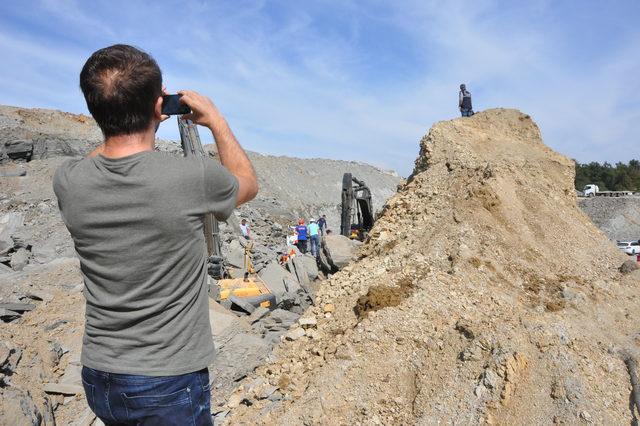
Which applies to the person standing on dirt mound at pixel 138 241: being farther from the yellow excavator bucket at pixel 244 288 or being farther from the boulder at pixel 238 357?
the yellow excavator bucket at pixel 244 288

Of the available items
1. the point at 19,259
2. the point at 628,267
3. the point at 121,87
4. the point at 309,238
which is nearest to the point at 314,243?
the point at 309,238

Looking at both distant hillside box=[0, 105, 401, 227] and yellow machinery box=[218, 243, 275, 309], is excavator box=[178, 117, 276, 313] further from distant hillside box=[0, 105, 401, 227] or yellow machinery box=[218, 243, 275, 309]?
distant hillside box=[0, 105, 401, 227]

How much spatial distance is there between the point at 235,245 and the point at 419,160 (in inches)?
277

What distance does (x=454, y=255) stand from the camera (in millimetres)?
6500

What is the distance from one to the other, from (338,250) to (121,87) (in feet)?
33.8

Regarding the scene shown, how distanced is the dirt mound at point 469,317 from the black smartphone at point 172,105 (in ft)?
12.1

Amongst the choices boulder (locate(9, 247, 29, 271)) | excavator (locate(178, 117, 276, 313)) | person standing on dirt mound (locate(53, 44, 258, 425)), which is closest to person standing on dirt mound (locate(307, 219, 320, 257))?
excavator (locate(178, 117, 276, 313))

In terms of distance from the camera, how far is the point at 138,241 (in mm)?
1513

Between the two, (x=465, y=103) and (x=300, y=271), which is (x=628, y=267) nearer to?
(x=465, y=103)

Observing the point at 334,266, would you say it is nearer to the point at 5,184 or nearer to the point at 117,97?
the point at 117,97

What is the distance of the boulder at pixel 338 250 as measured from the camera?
1139 cm

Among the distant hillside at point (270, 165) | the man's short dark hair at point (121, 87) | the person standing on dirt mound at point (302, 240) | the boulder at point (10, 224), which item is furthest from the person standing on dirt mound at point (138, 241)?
the distant hillside at point (270, 165)

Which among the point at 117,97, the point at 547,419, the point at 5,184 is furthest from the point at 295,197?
the point at 117,97

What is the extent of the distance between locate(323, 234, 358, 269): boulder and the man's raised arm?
31.5 feet
